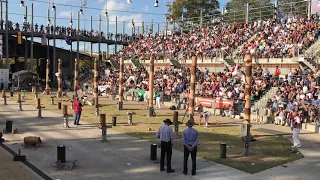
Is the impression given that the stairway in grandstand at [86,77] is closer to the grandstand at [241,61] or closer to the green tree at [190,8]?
the grandstand at [241,61]

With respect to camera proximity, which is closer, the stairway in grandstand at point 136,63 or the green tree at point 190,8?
the stairway in grandstand at point 136,63

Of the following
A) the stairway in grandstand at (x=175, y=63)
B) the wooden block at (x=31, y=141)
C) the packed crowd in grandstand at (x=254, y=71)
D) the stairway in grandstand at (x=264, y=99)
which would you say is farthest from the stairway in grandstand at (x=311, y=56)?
the wooden block at (x=31, y=141)

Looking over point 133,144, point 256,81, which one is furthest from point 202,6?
point 133,144

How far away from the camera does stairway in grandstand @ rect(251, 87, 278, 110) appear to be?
23952 millimetres

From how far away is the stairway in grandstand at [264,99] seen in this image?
24.0 meters

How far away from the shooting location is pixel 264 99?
24.2 metres

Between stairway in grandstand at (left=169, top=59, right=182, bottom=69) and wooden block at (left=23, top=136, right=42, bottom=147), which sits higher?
stairway in grandstand at (left=169, top=59, right=182, bottom=69)

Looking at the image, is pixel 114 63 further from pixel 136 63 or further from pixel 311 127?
pixel 311 127

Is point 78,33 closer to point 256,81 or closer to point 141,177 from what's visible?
point 256,81

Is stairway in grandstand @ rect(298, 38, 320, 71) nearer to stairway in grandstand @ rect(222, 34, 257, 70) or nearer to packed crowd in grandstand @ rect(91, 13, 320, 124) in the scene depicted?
packed crowd in grandstand @ rect(91, 13, 320, 124)

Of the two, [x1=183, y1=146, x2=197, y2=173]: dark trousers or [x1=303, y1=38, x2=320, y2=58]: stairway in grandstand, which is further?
[x1=303, y1=38, x2=320, y2=58]: stairway in grandstand

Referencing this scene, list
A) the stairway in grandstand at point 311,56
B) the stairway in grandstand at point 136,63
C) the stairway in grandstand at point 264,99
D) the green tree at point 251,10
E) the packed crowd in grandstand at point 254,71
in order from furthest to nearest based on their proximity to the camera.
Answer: the stairway in grandstand at point 136,63 < the green tree at point 251,10 < the stairway in grandstand at point 311,56 < the stairway in grandstand at point 264,99 < the packed crowd in grandstand at point 254,71

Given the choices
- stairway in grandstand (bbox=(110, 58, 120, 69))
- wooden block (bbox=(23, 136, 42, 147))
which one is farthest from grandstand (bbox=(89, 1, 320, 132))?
wooden block (bbox=(23, 136, 42, 147))

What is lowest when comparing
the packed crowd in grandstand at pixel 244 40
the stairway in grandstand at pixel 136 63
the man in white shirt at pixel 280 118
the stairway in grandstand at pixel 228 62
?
the man in white shirt at pixel 280 118
